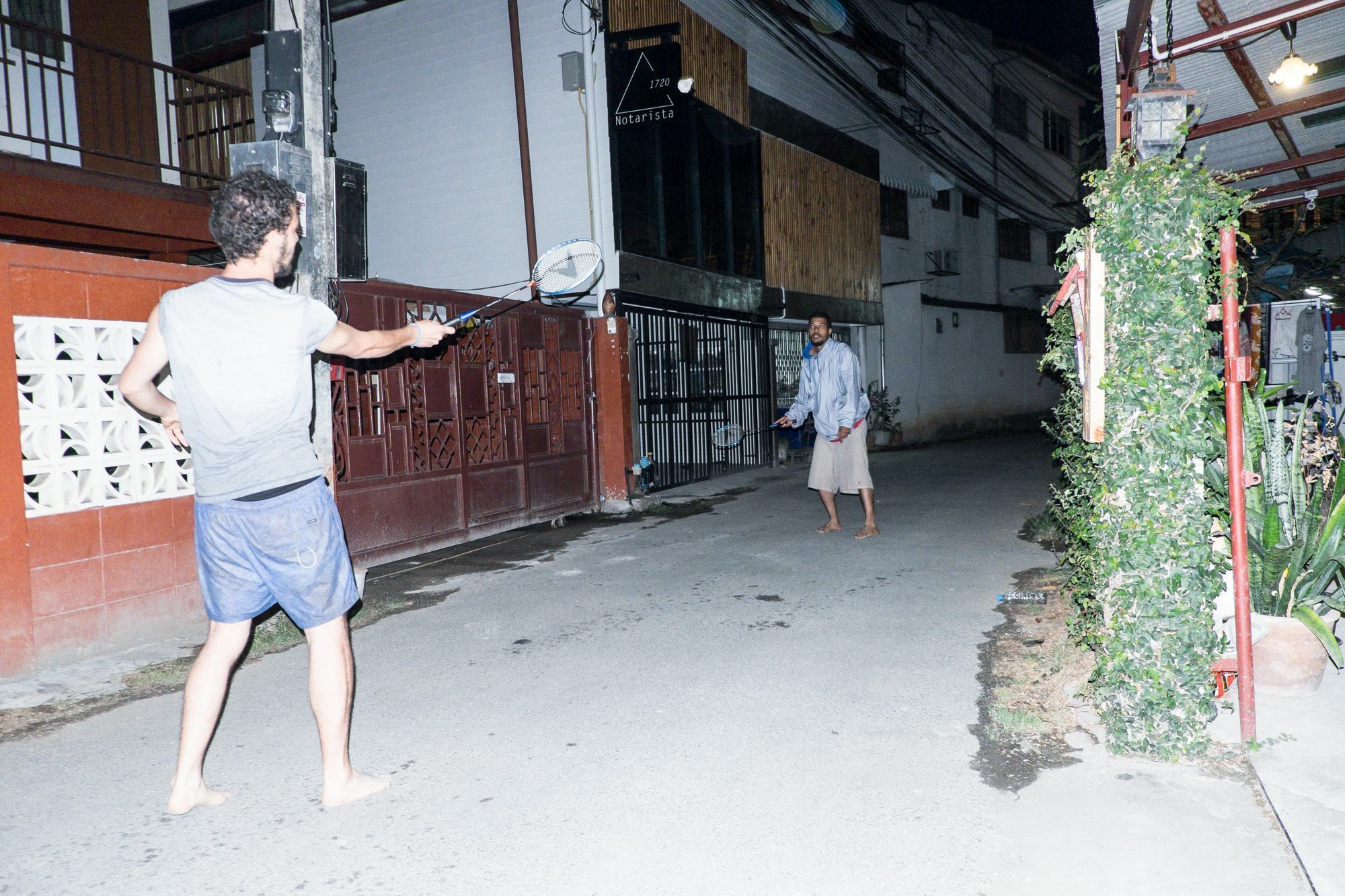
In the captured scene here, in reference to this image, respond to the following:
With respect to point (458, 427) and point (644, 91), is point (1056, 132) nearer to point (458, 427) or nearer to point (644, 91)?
point (644, 91)

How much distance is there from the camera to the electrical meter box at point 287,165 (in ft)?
17.2

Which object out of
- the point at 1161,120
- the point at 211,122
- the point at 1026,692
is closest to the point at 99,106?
A: the point at 211,122

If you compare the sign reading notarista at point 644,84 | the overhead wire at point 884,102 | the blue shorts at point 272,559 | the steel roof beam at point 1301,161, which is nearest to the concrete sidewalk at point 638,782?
the blue shorts at point 272,559

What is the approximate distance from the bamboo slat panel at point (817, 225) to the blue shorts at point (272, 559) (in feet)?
43.3

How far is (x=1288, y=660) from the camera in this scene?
4.00m

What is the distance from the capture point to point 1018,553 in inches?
297

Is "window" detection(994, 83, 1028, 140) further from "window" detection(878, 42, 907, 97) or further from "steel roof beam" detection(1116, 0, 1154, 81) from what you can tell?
"steel roof beam" detection(1116, 0, 1154, 81)

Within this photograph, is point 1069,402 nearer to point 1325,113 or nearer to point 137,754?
point 1325,113

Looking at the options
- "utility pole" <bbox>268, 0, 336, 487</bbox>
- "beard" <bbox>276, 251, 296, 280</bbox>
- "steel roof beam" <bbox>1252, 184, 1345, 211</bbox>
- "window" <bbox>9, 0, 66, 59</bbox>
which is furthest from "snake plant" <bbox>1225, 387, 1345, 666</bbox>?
"window" <bbox>9, 0, 66, 59</bbox>

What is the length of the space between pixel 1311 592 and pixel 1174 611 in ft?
4.66

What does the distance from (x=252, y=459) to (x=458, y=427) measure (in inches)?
219

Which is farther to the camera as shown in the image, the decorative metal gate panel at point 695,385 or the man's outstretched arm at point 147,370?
the decorative metal gate panel at point 695,385

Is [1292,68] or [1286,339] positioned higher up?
[1292,68]

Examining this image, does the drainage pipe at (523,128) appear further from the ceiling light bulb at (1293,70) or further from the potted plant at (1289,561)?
the potted plant at (1289,561)
